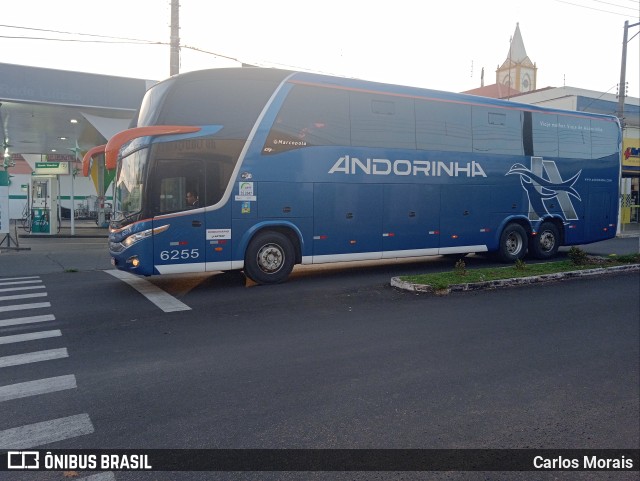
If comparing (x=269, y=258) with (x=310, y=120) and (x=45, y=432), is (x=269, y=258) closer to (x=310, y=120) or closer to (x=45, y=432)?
(x=310, y=120)

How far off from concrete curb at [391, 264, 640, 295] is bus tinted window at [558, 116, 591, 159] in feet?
14.9

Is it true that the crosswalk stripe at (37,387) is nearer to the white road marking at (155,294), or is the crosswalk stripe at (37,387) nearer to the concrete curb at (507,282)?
the white road marking at (155,294)

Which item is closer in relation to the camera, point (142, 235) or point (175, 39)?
point (142, 235)

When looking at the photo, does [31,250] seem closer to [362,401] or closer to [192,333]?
[192,333]

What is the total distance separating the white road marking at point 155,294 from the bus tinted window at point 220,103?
316cm

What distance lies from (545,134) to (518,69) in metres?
77.8

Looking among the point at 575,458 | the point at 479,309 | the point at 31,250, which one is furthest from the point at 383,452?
the point at 31,250

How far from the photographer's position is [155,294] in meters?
10.1

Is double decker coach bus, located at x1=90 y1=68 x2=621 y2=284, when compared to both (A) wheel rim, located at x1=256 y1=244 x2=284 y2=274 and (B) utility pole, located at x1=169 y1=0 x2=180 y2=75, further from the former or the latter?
(B) utility pole, located at x1=169 y1=0 x2=180 y2=75

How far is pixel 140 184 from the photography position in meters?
10.0

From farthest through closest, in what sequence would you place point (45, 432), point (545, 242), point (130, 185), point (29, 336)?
point (545, 242) → point (130, 185) → point (29, 336) → point (45, 432)

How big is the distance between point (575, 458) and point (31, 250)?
743 inches

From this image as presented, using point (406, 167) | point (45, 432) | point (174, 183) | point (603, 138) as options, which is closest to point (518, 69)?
point (603, 138)

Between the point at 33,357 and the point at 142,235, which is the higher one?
the point at 142,235
